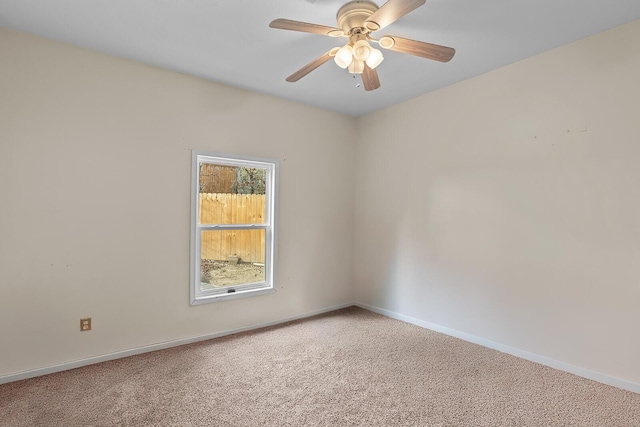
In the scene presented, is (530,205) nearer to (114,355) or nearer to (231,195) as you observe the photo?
(231,195)

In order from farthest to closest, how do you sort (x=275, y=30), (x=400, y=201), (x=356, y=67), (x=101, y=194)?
1. (x=400, y=201)
2. (x=101, y=194)
3. (x=275, y=30)
4. (x=356, y=67)

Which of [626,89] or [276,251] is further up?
[626,89]

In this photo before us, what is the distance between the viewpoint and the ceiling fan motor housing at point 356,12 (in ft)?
6.66

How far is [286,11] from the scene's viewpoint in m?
2.16

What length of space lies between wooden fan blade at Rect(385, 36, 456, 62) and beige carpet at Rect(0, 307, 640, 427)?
2.18 meters

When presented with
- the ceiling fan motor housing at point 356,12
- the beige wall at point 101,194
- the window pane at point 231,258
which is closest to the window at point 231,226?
the window pane at point 231,258

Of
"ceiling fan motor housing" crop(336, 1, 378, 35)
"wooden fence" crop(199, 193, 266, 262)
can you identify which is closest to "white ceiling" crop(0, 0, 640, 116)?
"ceiling fan motor housing" crop(336, 1, 378, 35)

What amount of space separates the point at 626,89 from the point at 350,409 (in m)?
2.90

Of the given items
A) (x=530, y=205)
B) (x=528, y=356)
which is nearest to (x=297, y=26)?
(x=530, y=205)

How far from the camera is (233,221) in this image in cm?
360

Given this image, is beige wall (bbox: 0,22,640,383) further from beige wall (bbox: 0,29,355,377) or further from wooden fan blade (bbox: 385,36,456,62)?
wooden fan blade (bbox: 385,36,456,62)

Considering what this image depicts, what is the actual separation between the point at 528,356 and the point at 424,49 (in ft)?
8.54

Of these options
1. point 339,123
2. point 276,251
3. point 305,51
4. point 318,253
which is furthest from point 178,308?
point 339,123

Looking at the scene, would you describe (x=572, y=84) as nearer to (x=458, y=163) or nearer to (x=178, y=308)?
(x=458, y=163)
